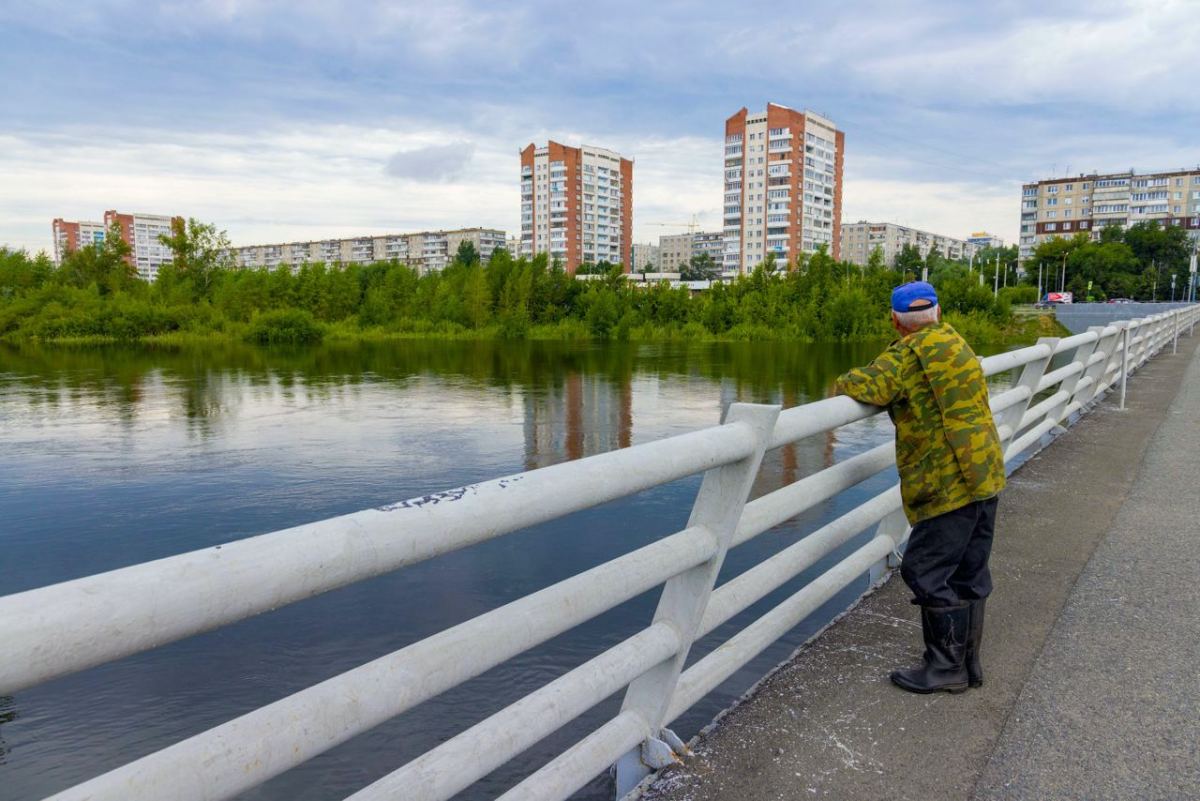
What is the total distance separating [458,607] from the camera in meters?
7.34

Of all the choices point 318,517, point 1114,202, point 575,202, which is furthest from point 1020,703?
point 1114,202

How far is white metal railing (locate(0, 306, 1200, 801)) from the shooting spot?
1.27 meters

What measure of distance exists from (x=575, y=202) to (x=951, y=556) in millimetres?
146889

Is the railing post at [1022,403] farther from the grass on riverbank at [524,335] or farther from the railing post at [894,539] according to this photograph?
the grass on riverbank at [524,335]

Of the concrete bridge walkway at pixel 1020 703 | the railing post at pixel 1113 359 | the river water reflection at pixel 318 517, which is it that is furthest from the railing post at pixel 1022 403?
the railing post at pixel 1113 359

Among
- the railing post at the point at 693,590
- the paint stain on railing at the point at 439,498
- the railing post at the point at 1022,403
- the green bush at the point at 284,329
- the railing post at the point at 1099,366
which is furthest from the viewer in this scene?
the green bush at the point at 284,329

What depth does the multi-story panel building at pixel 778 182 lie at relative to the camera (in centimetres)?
12294

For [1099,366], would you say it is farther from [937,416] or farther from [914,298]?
[937,416]

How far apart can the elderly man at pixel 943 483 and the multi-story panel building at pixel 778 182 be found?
119828 millimetres

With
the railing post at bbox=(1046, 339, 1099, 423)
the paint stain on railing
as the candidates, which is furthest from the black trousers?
the railing post at bbox=(1046, 339, 1099, 423)

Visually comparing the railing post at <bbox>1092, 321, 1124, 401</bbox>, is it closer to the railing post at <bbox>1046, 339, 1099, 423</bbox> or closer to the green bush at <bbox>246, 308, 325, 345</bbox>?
the railing post at <bbox>1046, 339, 1099, 423</bbox>

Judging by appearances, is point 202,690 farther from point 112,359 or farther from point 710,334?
point 710,334

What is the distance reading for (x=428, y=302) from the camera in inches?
3287

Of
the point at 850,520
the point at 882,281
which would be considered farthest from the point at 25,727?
the point at 882,281
